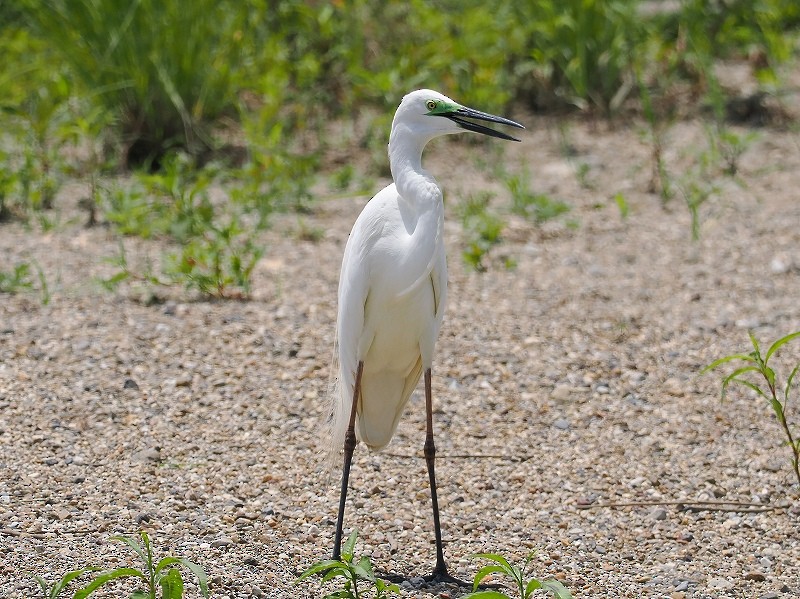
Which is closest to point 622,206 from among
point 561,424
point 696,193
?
point 696,193

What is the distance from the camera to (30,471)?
323 cm

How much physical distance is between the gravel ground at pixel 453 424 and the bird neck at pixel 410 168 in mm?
929

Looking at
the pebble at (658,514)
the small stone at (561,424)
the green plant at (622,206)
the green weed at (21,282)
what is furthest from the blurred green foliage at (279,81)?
the pebble at (658,514)

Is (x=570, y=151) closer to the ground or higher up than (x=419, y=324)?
higher up

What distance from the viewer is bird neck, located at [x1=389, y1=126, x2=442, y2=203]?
290cm

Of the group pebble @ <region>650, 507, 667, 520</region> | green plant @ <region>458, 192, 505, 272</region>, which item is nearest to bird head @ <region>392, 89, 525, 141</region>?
pebble @ <region>650, 507, 667, 520</region>

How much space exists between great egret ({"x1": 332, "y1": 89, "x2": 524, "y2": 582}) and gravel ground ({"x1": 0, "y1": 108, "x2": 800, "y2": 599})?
29cm

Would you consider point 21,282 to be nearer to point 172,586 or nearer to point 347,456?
point 347,456

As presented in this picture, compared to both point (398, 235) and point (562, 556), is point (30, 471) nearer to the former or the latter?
point (398, 235)

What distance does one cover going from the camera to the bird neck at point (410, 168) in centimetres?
290

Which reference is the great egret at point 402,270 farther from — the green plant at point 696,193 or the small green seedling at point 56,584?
the green plant at point 696,193

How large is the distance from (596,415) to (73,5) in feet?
12.0

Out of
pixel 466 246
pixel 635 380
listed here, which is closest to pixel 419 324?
pixel 635 380

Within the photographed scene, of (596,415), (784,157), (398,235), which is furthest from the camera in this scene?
(784,157)
